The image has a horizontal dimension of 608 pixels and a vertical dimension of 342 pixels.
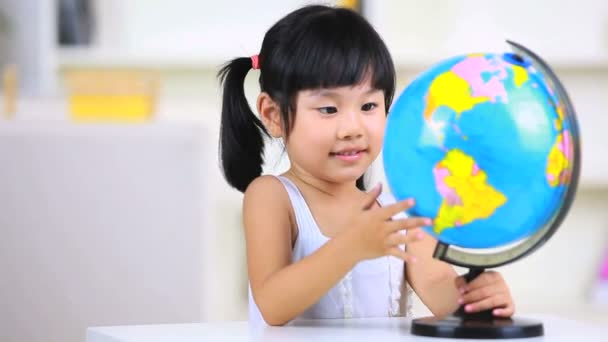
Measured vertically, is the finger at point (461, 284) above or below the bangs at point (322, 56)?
below

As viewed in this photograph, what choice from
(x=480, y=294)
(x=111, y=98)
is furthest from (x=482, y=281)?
(x=111, y=98)

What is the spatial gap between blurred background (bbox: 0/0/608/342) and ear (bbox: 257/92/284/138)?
910 mm

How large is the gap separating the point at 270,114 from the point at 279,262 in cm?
24

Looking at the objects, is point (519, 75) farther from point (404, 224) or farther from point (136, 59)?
point (136, 59)

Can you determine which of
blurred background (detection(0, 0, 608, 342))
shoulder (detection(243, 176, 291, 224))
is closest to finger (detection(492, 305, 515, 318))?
shoulder (detection(243, 176, 291, 224))

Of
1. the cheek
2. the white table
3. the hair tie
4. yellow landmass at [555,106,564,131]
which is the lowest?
the white table

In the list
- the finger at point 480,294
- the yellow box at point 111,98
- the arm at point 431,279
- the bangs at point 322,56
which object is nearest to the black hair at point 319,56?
the bangs at point 322,56

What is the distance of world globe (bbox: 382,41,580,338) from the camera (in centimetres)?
135

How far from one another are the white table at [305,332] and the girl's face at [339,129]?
216 millimetres

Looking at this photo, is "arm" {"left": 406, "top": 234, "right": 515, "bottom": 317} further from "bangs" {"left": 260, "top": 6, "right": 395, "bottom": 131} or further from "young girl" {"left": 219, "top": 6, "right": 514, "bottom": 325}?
"bangs" {"left": 260, "top": 6, "right": 395, "bottom": 131}

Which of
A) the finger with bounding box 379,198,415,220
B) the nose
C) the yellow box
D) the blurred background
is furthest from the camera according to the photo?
the yellow box

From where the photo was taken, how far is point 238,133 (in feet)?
5.95

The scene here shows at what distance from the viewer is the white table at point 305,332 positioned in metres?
1.37

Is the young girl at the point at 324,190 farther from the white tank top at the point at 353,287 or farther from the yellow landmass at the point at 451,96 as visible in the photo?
the yellow landmass at the point at 451,96
